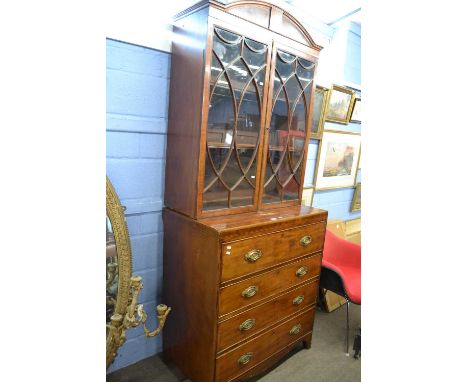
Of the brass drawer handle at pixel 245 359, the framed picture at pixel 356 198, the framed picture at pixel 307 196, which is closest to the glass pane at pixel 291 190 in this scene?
the framed picture at pixel 307 196

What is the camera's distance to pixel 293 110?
188 centimetres

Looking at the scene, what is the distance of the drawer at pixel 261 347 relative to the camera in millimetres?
1650

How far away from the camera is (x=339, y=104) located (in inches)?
106

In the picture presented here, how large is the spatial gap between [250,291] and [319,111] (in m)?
1.65

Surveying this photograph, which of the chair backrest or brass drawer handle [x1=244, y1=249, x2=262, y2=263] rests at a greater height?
brass drawer handle [x1=244, y1=249, x2=262, y2=263]

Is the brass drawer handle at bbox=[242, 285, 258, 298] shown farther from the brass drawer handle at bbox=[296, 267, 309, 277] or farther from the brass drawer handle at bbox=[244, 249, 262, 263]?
the brass drawer handle at bbox=[296, 267, 309, 277]

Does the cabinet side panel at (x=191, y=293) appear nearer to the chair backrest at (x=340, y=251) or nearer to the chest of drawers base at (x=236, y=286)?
the chest of drawers base at (x=236, y=286)

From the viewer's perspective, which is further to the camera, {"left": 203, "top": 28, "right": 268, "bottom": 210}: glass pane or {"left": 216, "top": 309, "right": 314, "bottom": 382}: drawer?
{"left": 216, "top": 309, "right": 314, "bottom": 382}: drawer

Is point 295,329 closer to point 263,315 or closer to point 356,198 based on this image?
point 263,315

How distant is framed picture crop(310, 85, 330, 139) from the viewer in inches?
97.6

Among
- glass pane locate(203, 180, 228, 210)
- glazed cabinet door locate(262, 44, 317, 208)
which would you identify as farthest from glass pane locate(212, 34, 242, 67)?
glass pane locate(203, 180, 228, 210)
